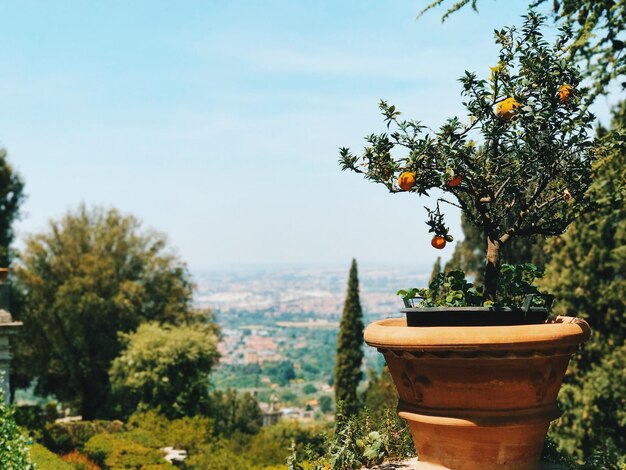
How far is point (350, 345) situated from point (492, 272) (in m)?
21.1

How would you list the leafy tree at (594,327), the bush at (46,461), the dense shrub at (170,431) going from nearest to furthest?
the bush at (46,461) → the dense shrub at (170,431) → the leafy tree at (594,327)

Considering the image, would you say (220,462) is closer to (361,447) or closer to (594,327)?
(361,447)

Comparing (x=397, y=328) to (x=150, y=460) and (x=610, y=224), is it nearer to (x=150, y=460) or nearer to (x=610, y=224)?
(x=150, y=460)

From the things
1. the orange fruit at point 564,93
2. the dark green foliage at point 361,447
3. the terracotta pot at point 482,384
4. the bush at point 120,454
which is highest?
the orange fruit at point 564,93

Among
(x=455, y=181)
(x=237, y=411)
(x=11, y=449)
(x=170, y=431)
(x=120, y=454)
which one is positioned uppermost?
(x=455, y=181)

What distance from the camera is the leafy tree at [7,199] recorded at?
78.7 feet

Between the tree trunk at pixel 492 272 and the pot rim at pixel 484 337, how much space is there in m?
0.47

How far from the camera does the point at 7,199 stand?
79.3 feet

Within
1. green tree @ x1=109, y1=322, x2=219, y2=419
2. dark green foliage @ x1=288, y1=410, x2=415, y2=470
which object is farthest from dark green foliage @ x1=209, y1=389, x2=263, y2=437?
dark green foliage @ x1=288, y1=410, x2=415, y2=470

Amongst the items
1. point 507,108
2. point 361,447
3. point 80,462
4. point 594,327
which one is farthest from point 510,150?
point 594,327

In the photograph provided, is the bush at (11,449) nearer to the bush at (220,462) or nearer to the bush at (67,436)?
the bush at (220,462)

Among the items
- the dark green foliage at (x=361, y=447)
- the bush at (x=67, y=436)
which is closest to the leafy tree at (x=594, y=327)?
the bush at (x=67, y=436)

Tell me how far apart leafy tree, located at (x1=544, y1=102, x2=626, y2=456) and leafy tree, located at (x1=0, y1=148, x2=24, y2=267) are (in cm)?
1844

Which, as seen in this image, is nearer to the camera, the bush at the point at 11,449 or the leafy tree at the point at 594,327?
the bush at the point at 11,449
